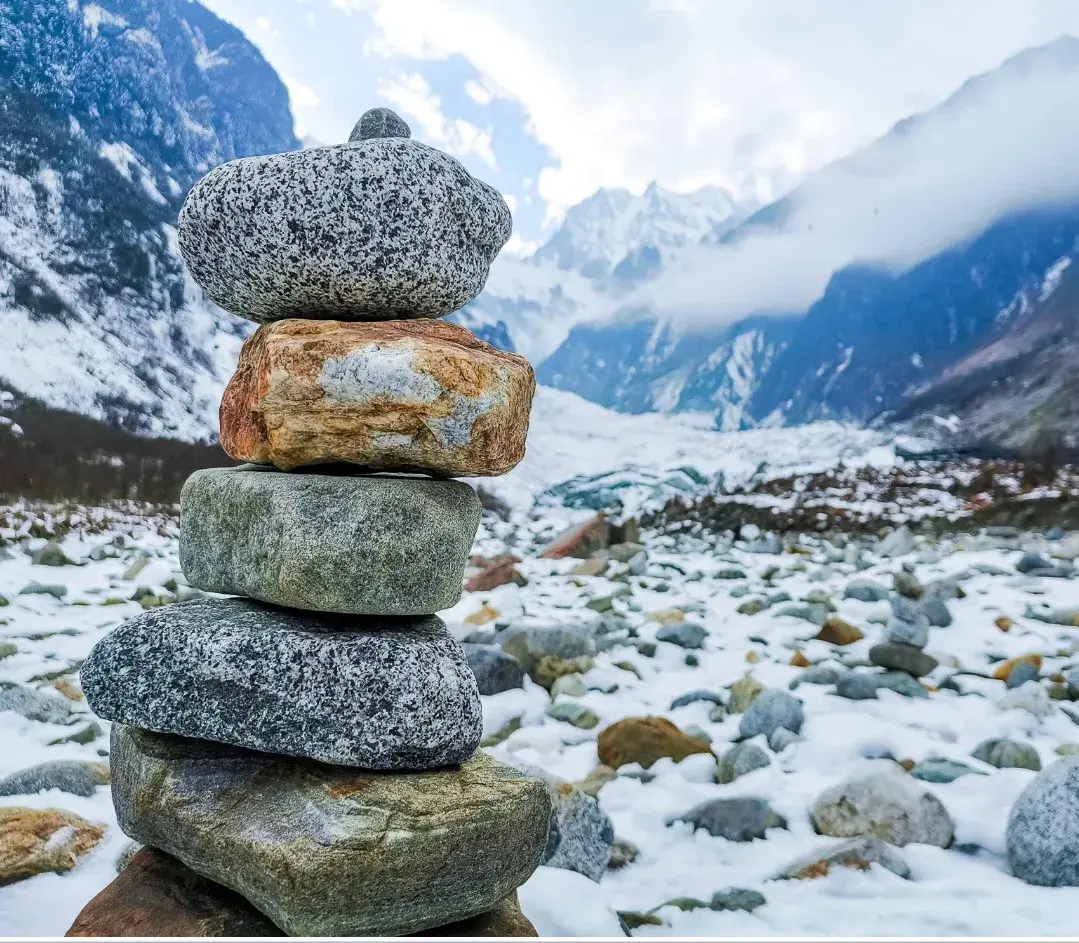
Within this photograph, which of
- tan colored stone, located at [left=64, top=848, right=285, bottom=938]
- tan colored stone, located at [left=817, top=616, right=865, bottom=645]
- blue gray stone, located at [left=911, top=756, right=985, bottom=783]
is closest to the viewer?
tan colored stone, located at [left=64, top=848, right=285, bottom=938]

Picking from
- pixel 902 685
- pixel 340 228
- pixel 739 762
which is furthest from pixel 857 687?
pixel 340 228

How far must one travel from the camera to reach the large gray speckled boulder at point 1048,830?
370 centimetres

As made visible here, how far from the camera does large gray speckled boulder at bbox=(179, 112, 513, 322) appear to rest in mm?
3361

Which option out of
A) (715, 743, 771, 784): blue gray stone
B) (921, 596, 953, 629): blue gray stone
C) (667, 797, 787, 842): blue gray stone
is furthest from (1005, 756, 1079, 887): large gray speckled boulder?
(921, 596, 953, 629): blue gray stone

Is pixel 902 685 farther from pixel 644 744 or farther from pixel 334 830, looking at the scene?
pixel 334 830

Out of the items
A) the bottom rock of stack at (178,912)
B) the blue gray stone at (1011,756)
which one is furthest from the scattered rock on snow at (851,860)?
the blue gray stone at (1011,756)

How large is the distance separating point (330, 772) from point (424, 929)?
0.72m

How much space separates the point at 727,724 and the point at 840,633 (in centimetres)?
269

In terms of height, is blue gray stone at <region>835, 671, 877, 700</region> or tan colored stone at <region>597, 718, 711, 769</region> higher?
blue gray stone at <region>835, 671, 877, 700</region>

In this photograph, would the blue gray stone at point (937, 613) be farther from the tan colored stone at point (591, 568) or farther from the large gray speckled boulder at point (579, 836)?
the tan colored stone at point (591, 568)

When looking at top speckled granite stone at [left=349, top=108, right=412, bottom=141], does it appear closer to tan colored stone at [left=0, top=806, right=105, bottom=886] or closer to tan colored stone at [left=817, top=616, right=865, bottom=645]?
tan colored stone at [left=0, top=806, right=105, bottom=886]

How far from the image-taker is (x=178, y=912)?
311cm

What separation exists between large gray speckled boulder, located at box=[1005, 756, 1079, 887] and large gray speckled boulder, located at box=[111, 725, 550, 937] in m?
2.43

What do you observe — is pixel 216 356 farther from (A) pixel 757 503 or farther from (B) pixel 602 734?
(B) pixel 602 734
